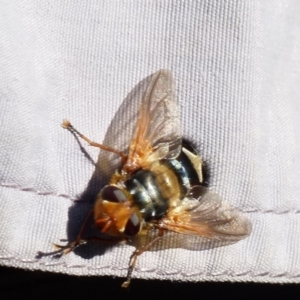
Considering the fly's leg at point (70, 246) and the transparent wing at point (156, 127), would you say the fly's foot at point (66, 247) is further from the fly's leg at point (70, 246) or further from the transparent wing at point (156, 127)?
the transparent wing at point (156, 127)

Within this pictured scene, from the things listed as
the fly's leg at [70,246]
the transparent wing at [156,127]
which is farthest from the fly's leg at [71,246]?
the transparent wing at [156,127]

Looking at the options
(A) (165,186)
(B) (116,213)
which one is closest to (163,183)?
(A) (165,186)

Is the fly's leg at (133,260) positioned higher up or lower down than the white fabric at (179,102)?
lower down

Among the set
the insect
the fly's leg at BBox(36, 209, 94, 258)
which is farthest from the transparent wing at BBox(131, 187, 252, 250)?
the fly's leg at BBox(36, 209, 94, 258)

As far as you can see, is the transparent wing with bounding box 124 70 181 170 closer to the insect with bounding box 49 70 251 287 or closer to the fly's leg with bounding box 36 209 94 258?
the insect with bounding box 49 70 251 287

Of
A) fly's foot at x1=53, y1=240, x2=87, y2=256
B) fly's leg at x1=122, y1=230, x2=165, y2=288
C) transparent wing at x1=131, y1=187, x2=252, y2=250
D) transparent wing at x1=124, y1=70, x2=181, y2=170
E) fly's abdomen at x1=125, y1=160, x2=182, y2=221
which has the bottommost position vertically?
fly's leg at x1=122, y1=230, x2=165, y2=288

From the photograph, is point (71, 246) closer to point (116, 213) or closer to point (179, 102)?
point (116, 213)

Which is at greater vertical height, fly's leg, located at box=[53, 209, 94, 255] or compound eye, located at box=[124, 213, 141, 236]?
compound eye, located at box=[124, 213, 141, 236]
